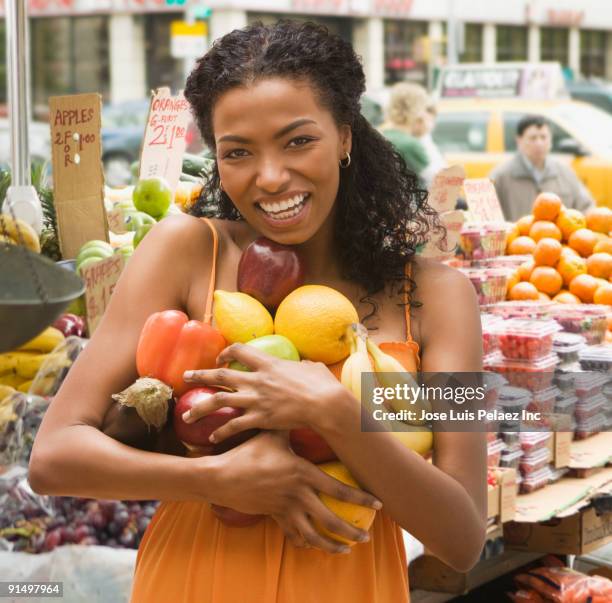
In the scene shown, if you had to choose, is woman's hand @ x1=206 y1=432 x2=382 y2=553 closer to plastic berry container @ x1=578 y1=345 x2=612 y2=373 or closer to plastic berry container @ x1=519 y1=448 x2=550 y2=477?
plastic berry container @ x1=519 y1=448 x2=550 y2=477

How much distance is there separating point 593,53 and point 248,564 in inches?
1003

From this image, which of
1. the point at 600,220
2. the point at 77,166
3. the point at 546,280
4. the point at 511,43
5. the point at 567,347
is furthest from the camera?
the point at 511,43

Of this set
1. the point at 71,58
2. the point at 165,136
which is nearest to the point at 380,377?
the point at 165,136

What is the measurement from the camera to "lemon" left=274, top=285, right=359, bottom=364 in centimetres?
152

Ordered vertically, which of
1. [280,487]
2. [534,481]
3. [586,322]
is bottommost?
[534,481]

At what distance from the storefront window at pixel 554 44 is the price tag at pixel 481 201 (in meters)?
20.3

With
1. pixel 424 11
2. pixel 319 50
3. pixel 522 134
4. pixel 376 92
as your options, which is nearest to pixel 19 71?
Result: pixel 319 50

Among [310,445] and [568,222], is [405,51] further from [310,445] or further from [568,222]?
[310,445]

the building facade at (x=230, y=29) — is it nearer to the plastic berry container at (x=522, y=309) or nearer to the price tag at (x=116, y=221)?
the plastic berry container at (x=522, y=309)

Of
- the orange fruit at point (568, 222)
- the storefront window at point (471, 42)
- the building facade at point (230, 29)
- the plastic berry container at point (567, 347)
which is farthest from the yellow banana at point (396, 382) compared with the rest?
the storefront window at point (471, 42)

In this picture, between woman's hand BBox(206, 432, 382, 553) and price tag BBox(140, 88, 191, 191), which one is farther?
price tag BBox(140, 88, 191, 191)

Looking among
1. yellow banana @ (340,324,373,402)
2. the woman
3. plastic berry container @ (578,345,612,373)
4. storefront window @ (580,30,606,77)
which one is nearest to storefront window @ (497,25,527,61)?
storefront window @ (580,30,606,77)

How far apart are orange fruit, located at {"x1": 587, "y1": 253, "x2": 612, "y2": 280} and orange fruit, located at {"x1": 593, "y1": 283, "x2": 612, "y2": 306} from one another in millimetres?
134

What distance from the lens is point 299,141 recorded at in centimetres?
158
